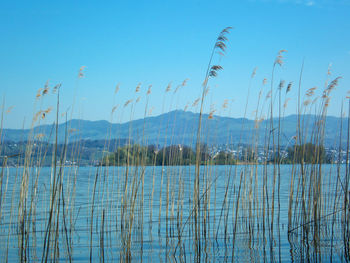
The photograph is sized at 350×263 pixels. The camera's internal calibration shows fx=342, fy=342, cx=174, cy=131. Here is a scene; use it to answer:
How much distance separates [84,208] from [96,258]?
4.74m

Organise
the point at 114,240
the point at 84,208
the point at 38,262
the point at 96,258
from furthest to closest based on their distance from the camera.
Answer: the point at 84,208, the point at 114,240, the point at 96,258, the point at 38,262

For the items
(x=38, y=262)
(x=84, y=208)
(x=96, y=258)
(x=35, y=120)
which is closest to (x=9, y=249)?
(x=38, y=262)

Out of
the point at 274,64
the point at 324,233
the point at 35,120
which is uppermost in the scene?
the point at 274,64

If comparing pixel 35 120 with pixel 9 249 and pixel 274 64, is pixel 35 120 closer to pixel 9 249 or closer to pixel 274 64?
pixel 9 249

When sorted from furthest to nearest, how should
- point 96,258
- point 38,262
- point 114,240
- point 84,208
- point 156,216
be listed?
point 84,208, point 156,216, point 114,240, point 96,258, point 38,262

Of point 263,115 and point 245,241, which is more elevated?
point 263,115

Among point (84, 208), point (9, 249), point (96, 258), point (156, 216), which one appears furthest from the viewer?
point (84, 208)

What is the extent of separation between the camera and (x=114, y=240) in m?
5.30

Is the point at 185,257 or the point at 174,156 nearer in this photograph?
the point at 185,257

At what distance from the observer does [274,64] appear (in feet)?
15.5

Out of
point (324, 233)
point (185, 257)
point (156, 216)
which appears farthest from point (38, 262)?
point (324, 233)

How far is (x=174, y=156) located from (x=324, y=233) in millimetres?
2725

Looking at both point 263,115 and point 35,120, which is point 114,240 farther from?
point 263,115

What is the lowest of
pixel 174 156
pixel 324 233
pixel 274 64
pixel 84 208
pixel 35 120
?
pixel 84 208
